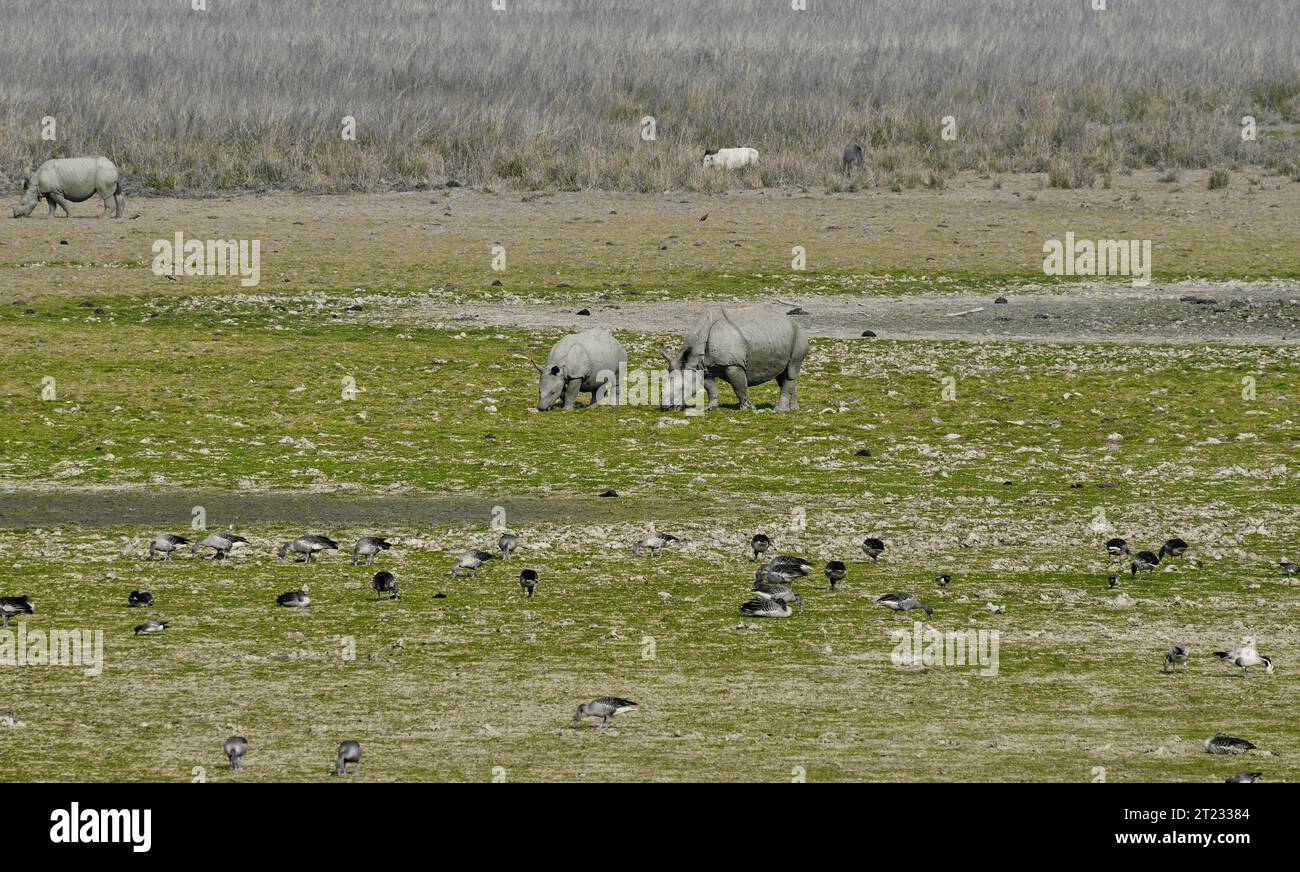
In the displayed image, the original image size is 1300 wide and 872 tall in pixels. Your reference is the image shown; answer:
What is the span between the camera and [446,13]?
241 ft

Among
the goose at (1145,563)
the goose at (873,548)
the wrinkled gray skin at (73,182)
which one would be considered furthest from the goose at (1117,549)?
the wrinkled gray skin at (73,182)

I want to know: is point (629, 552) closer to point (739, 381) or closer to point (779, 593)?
point (779, 593)

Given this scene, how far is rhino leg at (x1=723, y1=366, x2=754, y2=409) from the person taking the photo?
22078 millimetres

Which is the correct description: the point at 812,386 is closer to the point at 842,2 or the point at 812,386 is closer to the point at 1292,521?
the point at 1292,521

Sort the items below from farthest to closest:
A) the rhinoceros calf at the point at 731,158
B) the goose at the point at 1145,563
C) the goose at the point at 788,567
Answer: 1. the rhinoceros calf at the point at 731,158
2. the goose at the point at 1145,563
3. the goose at the point at 788,567

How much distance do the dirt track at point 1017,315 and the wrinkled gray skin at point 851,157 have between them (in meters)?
14.6

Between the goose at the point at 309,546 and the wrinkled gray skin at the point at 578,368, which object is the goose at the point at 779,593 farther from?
the wrinkled gray skin at the point at 578,368

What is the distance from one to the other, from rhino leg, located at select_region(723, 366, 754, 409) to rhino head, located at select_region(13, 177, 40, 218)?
74.7 ft

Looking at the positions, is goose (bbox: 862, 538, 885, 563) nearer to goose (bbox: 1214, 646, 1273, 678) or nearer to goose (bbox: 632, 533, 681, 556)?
goose (bbox: 632, 533, 681, 556)

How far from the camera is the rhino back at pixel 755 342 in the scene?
71.9 ft

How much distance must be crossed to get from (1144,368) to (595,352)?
23.4 feet

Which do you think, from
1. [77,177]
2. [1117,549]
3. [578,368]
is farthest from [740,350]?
[77,177]

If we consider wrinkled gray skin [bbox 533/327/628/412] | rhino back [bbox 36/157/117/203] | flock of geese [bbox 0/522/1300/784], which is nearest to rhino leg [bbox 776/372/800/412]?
wrinkled gray skin [bbox 533/327/628/412]

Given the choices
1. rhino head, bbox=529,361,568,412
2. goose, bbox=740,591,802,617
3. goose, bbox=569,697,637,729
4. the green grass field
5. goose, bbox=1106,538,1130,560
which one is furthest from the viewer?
rhino head, bbox=529,361,568,412
